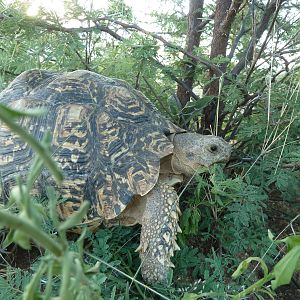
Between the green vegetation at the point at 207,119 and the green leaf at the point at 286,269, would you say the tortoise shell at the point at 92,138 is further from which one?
the green leaf at the point at 286,269

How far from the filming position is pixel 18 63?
2172mm

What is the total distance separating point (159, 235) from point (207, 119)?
837mm

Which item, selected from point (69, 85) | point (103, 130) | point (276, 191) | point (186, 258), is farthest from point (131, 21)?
point (186, 258)

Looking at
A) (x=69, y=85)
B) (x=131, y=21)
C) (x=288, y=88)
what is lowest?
(x=69, y=85)

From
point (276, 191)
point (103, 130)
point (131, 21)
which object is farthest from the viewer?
point (131, 21)

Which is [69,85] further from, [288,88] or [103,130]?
[288,88]

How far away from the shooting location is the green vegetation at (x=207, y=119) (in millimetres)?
1761

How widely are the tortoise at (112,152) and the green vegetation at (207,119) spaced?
3.4 inches

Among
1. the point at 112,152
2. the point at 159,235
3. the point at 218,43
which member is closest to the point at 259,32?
the point at 218,43

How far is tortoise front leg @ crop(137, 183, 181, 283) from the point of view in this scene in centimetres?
179

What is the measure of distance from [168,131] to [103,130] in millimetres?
322

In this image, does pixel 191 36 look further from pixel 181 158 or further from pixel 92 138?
pixel 92 138

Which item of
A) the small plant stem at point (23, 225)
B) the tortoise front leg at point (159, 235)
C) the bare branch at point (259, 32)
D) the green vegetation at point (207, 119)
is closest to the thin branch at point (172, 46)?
the green vegetation at point (207, 119)

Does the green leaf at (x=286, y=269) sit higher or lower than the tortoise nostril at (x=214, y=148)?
higher
